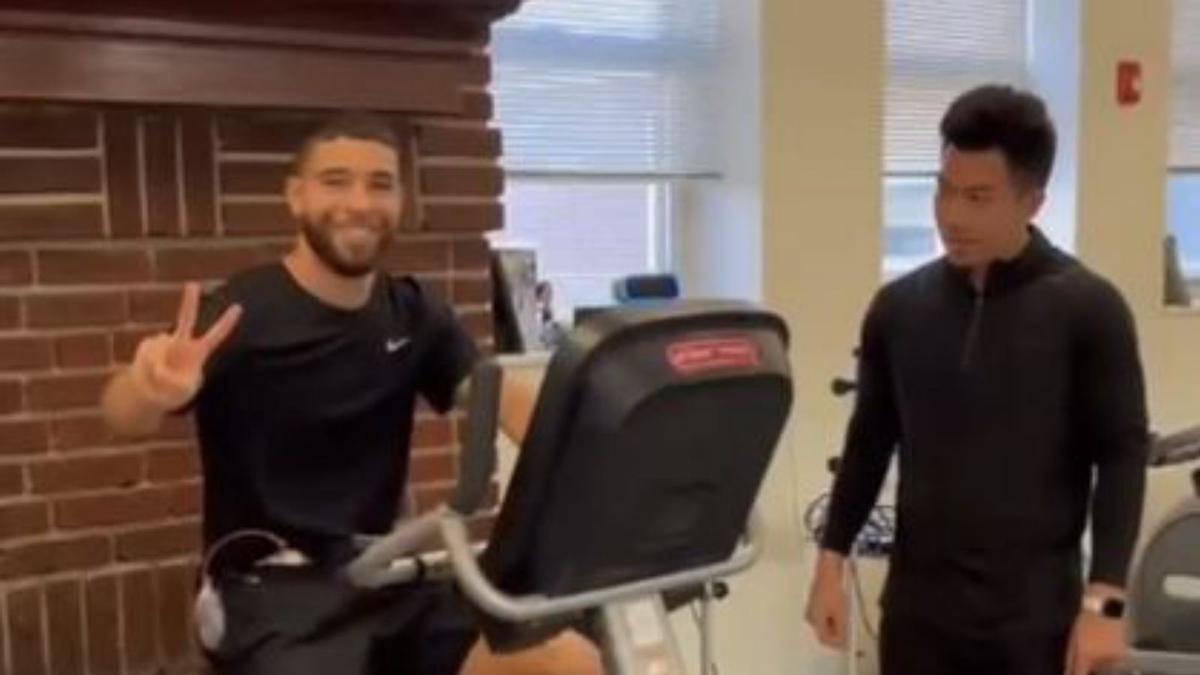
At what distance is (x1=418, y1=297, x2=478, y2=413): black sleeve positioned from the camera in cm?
247

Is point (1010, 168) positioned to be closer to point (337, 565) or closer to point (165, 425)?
point (337, 565)

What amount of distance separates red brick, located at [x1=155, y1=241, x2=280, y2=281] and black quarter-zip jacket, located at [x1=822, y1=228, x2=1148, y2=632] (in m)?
1.17

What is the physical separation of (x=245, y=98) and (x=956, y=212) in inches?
47.3

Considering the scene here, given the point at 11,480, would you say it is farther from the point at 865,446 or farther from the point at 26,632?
the point at 865,446

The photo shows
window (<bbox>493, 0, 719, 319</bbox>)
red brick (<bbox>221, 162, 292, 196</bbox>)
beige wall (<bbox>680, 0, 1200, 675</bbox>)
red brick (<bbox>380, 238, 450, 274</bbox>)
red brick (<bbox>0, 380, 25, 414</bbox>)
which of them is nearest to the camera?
red brick (<bbox>0, 380, 25, 414</bbox>)

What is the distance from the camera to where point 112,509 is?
2.78 metres

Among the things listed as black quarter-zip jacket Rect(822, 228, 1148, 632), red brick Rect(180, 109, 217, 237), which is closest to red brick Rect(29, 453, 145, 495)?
red brick Rect(180, 109, 217, 237)

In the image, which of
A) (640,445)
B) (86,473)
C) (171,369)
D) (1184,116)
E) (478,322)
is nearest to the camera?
(640,445)

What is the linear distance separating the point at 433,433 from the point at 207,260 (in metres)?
0.57

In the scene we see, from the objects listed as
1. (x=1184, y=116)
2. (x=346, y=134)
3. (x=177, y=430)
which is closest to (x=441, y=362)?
(x=346, y=134)

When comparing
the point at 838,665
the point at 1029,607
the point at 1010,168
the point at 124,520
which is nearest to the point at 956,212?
the point at 1010,168

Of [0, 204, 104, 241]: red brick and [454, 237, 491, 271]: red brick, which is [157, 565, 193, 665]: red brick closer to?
[0, 204, 104, 241]: red brick

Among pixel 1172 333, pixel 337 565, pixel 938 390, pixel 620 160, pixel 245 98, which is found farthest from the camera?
pixel 1172 333

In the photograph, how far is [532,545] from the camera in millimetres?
1766
